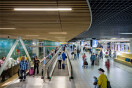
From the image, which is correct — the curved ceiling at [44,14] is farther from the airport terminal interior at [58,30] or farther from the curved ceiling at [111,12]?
the curved ceiling at [111,12]

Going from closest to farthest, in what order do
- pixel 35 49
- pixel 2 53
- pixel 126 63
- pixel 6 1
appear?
pixel 6 1
pixel 2 53
pixel 126 63
pixel 35 49

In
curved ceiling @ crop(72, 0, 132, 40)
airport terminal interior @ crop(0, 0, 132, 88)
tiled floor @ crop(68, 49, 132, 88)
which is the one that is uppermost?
curved ceiling @ crop(72, 0, 132, 40)

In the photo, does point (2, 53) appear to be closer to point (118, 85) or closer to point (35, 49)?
point (35, 49)

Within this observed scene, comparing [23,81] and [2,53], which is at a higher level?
[2,53]

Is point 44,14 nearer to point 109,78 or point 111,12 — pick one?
point 111,12

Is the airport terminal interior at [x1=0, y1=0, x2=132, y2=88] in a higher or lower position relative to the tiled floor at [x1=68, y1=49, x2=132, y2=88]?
higher

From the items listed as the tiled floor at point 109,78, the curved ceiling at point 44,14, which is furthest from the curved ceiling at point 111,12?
the tiled floor at point 109,78

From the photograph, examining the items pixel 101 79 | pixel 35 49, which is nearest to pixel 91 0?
pixel 101 79

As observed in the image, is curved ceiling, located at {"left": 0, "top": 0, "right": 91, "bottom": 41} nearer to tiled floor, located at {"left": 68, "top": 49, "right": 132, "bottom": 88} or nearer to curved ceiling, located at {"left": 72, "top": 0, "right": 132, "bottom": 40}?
curved ceiling, located at {"left": 72, "top": 0, "right": 132, "bottom": 40}

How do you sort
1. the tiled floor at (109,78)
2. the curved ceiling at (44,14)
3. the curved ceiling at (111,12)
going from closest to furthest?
the curved ceiling at (44,14)
the curved ceiling at (111,12)
the tiled floor at (109,78)

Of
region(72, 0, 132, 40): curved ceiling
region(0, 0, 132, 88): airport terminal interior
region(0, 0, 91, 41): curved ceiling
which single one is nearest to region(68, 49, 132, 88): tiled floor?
region(0, 0, 132, 88): airport terminal interior

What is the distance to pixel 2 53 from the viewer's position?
11367 mm

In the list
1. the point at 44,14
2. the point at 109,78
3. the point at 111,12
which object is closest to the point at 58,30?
the point at 44,14

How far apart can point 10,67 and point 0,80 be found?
1.46m
